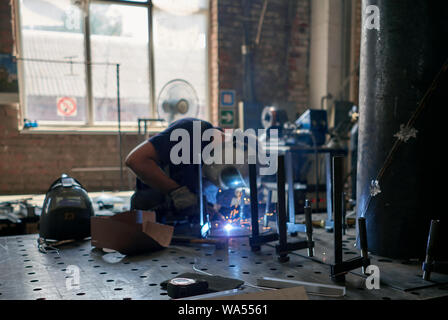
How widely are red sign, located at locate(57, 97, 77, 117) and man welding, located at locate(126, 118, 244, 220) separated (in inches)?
127

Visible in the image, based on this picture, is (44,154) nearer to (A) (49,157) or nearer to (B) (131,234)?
(A) (49,157)

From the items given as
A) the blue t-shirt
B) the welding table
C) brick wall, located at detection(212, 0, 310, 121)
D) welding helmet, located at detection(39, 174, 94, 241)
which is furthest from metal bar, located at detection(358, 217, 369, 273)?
brick wall, located at detection(212, 0, 310, 121)

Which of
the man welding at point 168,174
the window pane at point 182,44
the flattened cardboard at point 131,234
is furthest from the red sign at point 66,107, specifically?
the flattened cardboard at point 131,234

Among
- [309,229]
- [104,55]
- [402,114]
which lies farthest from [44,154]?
[402,114]

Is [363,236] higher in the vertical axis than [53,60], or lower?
lower

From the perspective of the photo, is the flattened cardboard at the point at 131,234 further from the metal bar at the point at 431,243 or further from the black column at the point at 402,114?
the metal bar at the point at 431,243

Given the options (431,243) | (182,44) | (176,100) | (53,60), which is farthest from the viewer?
(182,44)

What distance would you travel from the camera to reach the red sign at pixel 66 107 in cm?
502

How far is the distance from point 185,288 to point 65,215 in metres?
1.00

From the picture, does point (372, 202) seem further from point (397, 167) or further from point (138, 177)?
point (138, 177)

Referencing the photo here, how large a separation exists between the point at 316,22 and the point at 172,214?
4361mm

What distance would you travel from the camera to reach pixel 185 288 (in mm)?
1209

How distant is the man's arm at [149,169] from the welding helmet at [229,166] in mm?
223
